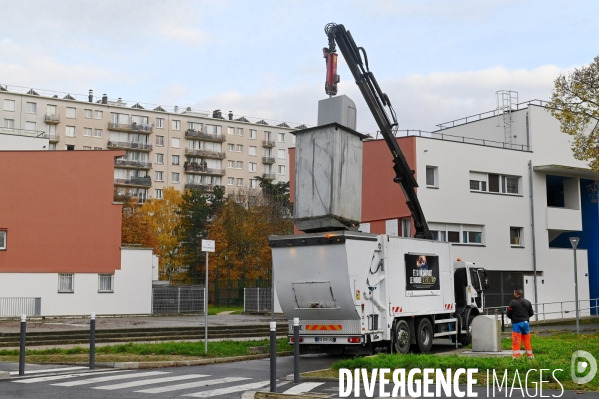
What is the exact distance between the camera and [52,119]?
92.4 m

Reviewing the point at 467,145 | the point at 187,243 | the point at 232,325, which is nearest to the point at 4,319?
the point at 232,325

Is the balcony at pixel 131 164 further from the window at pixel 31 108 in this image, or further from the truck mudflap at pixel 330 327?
the truck mudflap at pixel 330 327

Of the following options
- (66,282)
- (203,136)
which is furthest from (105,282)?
(203,136)

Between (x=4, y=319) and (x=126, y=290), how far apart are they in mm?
7780

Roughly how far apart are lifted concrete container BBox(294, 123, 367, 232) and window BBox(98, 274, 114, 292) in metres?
27.5

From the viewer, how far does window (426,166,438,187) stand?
37300 millimetres

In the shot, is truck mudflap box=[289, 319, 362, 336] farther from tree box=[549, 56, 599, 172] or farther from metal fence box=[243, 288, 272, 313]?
metal fence box=[243, 288, 272, 313]

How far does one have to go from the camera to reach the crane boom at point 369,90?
2017 centimetres

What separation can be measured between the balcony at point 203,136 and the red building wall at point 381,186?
66.1m

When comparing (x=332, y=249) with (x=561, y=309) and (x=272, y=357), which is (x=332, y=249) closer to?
(x=272, y=357)

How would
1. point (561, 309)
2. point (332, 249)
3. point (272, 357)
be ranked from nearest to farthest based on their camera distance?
point (272, 357) → point (332, 249) → point (561, 309)

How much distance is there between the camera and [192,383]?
13492mm

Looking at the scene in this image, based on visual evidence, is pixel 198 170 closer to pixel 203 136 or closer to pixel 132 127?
pixel 203 136

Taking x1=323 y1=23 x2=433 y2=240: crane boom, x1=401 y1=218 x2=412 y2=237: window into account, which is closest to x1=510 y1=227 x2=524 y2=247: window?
x1=401 y1=218 x2=412 y2=237: window
